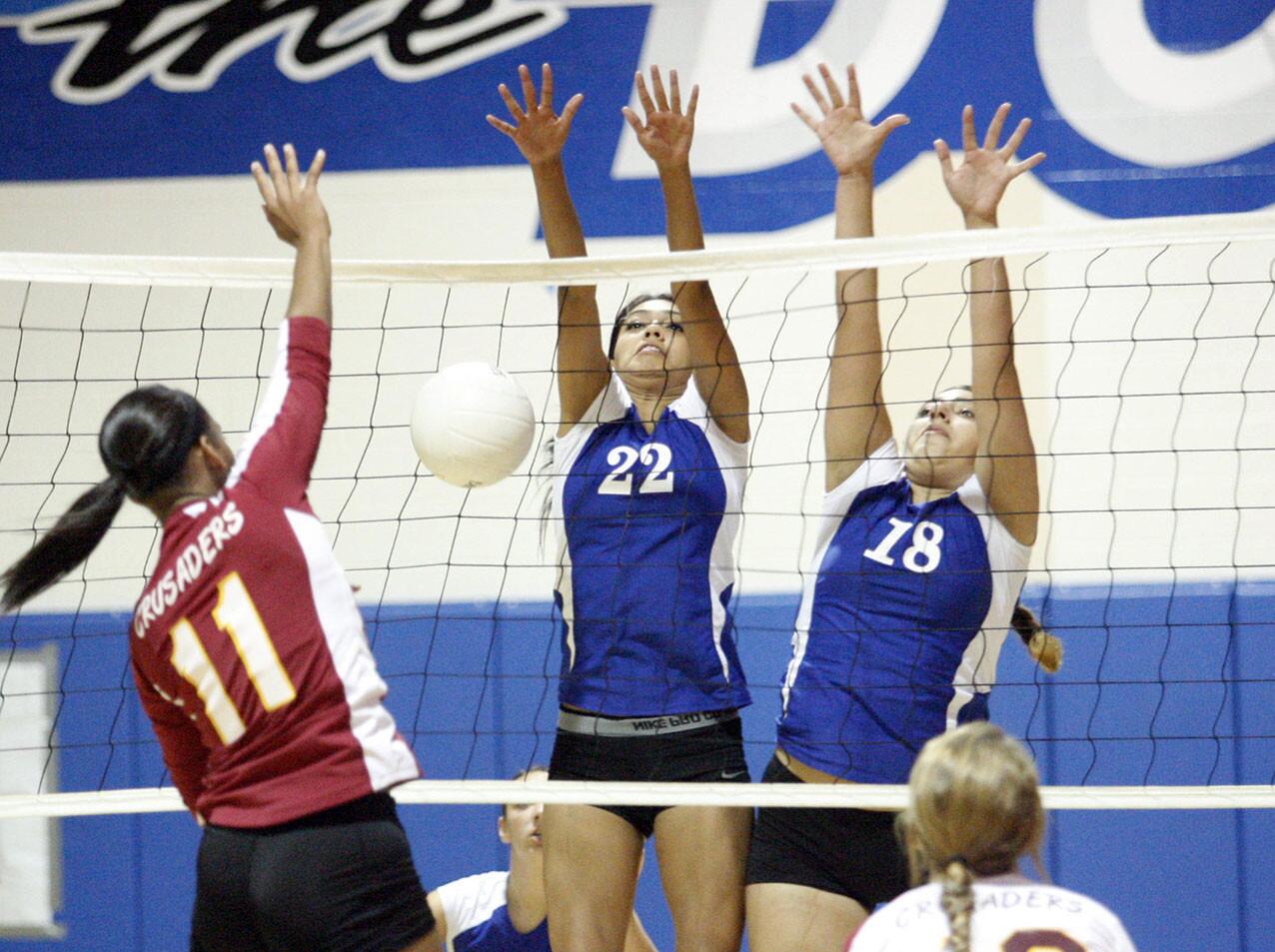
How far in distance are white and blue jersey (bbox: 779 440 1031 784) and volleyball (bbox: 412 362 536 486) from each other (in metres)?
0.83

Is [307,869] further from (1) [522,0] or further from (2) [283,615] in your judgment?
(1) [522,0]

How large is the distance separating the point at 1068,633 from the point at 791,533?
1083mm

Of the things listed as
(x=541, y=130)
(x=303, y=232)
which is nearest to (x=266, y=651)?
(x=303, y=232)

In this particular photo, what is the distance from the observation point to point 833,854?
3.21 m

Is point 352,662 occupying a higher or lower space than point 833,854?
higher

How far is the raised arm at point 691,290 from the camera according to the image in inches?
136

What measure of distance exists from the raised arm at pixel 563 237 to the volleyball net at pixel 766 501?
46.2 inches

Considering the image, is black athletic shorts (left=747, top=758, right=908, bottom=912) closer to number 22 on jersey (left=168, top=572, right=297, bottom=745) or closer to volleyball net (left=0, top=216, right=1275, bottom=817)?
number 22 on jersey (left=168, top=572, right=297, bottom=745)

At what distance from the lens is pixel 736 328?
5453 millimetres

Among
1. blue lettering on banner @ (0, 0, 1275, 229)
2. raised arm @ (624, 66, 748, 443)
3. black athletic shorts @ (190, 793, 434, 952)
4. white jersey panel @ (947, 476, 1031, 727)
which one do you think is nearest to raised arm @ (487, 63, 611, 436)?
raised arm @ (624, 66, 748, 443)

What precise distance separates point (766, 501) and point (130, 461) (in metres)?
3.30

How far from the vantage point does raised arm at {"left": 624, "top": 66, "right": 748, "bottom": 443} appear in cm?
345

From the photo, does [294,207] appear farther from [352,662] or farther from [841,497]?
[841,497]

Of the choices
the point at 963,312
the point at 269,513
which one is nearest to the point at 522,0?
the point at 963,312
